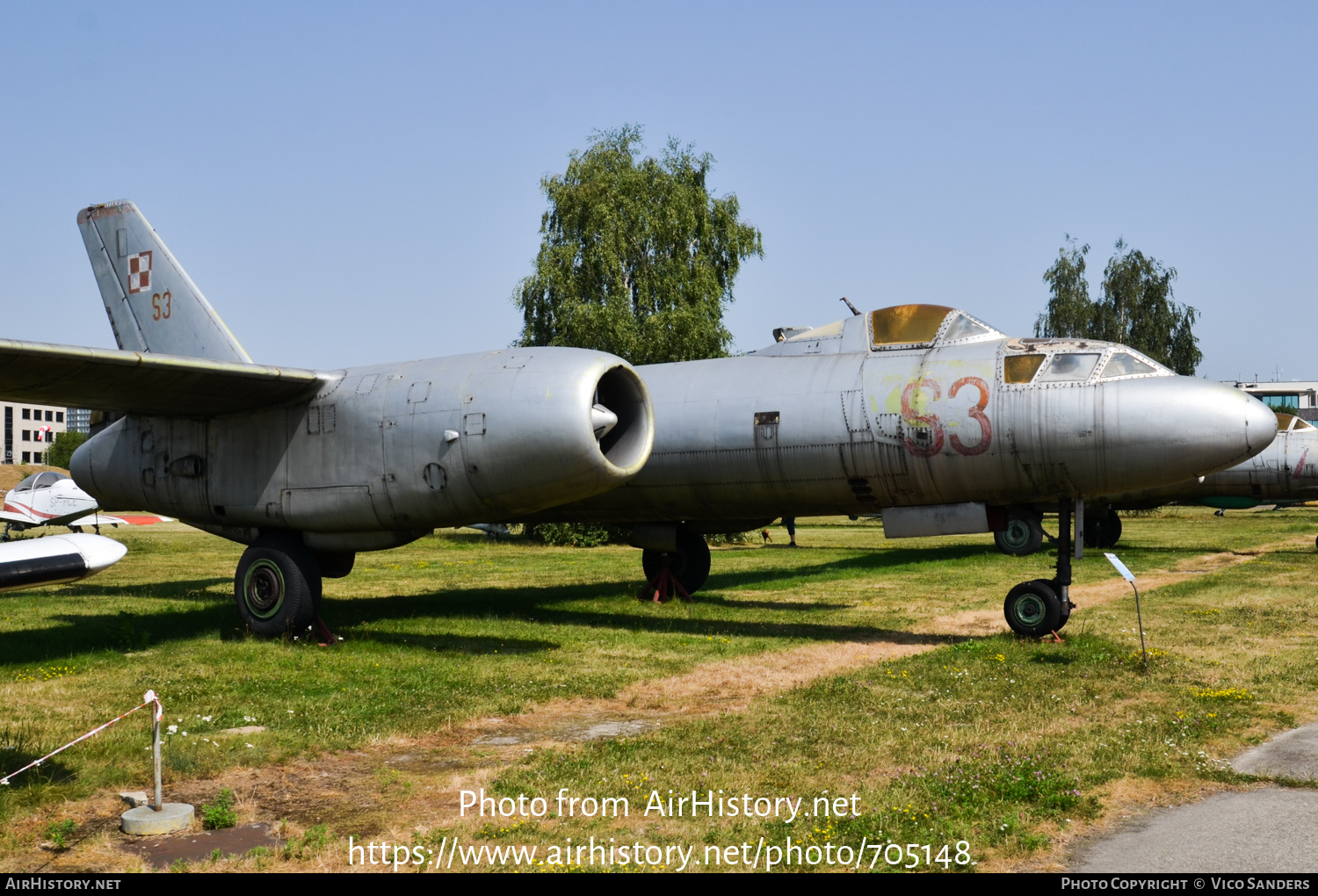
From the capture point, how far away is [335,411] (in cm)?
1212

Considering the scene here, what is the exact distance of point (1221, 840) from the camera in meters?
5.45

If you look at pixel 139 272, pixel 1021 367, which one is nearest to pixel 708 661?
pixel 1021 367

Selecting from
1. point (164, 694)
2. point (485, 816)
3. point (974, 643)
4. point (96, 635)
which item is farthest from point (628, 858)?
point (96, 635)

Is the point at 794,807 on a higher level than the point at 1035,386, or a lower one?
lower

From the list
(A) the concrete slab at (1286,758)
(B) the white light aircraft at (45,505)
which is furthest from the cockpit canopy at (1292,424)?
(B) the white light aircraft at (45,505)

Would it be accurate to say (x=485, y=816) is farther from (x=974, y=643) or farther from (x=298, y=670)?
(x=974, y=643)

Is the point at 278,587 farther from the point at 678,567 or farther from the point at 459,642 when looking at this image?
the point at 678,567

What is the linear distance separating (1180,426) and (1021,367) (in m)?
1.72

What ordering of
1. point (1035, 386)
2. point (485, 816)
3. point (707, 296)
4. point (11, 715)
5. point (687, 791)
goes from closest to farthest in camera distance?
point (485, 816), point (687, 791), point (11, 715), point (1035, 386), point (707, 296)

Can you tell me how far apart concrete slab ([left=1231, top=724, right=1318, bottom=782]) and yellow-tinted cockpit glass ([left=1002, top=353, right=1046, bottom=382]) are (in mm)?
4692

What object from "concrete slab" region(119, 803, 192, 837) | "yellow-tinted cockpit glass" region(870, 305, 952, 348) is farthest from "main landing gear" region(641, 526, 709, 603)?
"concrete slab" region(119, 803, 192, 837)

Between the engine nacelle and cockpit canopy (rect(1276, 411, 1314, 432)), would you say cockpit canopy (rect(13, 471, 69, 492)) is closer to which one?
the engine nacelle

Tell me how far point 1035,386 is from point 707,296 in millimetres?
26093

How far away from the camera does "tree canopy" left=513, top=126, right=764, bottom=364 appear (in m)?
35.2
